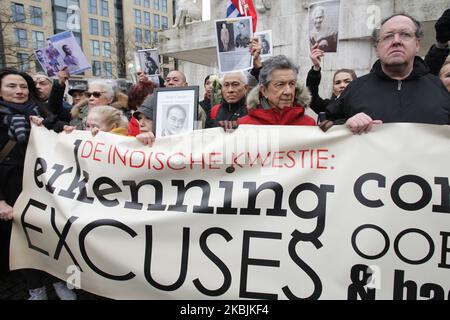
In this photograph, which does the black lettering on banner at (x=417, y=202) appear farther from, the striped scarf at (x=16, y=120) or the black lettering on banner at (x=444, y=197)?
the striped scarf at (x=16, y=120)

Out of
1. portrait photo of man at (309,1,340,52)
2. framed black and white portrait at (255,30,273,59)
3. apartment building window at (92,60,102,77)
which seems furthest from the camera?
apartment building window at (92,60,102,77)

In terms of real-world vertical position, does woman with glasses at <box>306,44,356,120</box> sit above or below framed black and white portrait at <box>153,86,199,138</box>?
above

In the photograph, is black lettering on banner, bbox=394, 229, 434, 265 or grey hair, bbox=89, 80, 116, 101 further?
grey hair, bbox=89, 80, 116, 101

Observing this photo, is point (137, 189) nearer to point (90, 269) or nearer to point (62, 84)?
point (90, 269)

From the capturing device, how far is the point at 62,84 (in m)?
3.26

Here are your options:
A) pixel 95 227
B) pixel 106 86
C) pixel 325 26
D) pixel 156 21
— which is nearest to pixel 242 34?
pixel 325 26

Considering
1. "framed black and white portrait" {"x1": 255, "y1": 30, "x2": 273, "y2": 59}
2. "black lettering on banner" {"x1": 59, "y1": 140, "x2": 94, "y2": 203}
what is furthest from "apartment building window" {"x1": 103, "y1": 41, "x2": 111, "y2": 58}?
"black lettering on banner" {"x1": 59, "y1": 140, "x2": 94, "y2": 203}

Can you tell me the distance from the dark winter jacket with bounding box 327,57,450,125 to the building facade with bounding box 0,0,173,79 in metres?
39.5

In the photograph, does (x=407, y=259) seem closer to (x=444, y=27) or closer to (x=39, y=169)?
(x=444, y=27)

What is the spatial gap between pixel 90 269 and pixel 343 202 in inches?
63.3

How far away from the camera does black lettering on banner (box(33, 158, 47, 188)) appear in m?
2.56

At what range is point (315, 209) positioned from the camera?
206 cm

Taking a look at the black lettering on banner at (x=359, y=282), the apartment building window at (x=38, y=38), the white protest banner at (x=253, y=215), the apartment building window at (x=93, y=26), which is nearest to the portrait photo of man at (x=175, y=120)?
the white protest banner at (x=253, y=215)

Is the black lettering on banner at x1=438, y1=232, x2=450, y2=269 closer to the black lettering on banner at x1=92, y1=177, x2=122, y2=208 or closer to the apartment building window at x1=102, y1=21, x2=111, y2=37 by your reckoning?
the black lettering on banner at x1=92, y1=177, x2=122, y2=208
